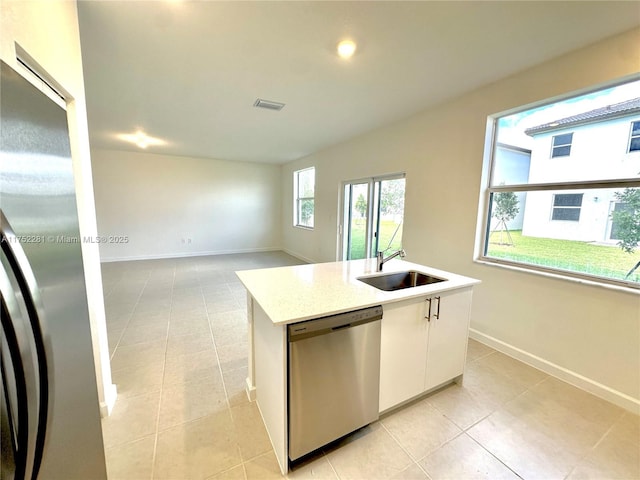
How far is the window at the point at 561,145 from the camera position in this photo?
7.00ft

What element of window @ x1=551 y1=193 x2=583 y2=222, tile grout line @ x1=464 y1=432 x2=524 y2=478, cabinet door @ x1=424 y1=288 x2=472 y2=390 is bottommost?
tile grout line @ x1=464 y1=432 x2=524 y2=478

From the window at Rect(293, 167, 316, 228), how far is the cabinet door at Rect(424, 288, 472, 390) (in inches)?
179

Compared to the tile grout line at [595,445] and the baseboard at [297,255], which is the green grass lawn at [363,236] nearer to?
the baseboard at [297,255]

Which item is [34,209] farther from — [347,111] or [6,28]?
[347,111]

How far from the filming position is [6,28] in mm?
923

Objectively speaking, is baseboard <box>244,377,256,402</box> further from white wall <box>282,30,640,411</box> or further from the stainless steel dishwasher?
white wall <box>282,30,640,411</box>

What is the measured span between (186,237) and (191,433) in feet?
19.5

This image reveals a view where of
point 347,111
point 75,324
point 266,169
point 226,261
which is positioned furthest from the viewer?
point 266,169

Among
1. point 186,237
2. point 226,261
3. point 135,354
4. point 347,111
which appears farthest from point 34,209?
point 186,237

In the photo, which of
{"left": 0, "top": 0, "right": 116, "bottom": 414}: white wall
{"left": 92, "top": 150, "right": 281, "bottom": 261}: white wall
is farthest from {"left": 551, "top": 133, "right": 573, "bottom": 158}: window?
{"left": 92, "top": 150, "right": 281, "bottom": 261}: white wall

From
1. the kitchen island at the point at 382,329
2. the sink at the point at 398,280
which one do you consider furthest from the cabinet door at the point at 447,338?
the sink at the point at 398,280

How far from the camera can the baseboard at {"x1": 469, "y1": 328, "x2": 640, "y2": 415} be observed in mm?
1837

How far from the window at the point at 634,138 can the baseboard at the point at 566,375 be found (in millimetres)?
1773

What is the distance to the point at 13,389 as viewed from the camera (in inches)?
22.8
